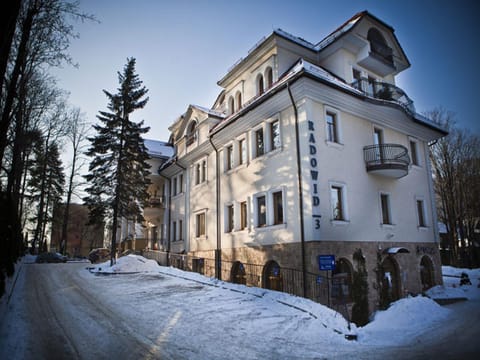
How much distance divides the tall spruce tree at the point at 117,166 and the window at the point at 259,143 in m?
11.5

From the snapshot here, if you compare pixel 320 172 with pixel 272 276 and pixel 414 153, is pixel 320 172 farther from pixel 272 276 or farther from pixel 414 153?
pixel 414 153

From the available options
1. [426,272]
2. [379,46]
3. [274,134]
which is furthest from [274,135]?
[426,272]

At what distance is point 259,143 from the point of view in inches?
709

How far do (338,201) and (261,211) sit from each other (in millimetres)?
3813

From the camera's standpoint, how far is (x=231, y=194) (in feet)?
63.6

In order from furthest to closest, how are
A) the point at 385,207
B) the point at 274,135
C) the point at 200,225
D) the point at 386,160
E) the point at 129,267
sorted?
the point at 200,225, the point at 129,267, the point at 385,207, the point at 274,135, the point at 386,160

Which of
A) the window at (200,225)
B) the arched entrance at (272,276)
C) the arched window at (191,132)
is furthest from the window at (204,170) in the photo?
the arched entrance at (272,276)

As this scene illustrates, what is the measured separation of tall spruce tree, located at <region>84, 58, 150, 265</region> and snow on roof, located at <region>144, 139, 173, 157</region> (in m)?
3.97

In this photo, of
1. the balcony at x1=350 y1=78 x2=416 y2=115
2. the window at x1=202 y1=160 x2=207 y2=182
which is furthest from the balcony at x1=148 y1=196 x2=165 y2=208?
the balcony at x1=350 y1=78 x2=416 y2=115

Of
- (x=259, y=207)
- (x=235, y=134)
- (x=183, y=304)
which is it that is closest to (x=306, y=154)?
(x=259, y=207)

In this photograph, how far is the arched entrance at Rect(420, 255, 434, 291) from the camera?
754 inches

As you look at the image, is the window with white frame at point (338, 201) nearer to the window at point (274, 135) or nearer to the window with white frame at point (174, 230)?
the window at point (274, 135)

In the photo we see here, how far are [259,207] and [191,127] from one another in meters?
10.6

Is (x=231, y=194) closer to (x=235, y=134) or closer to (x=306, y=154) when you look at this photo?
(x=235, y=134)
